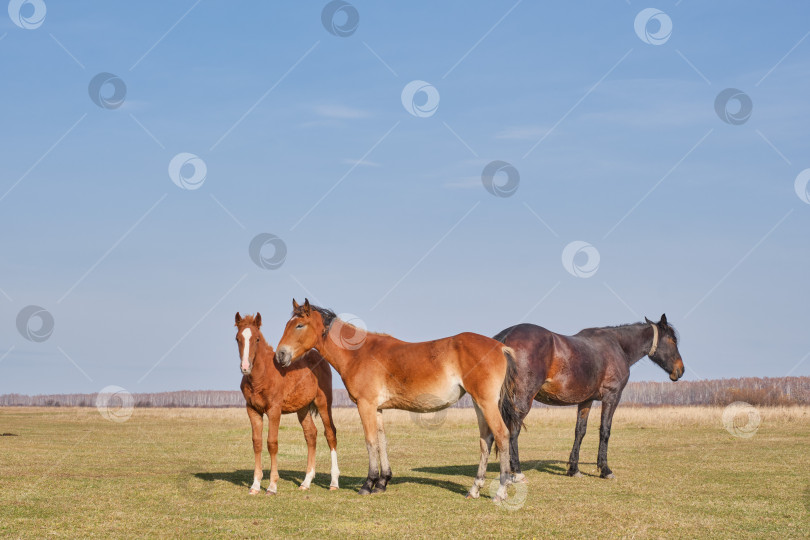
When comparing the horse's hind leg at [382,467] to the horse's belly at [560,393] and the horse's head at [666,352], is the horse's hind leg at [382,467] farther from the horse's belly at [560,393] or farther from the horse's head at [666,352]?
the horse's head at [666,352]

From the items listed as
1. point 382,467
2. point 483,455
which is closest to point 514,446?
point 483,455

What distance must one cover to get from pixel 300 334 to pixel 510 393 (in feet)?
11.1

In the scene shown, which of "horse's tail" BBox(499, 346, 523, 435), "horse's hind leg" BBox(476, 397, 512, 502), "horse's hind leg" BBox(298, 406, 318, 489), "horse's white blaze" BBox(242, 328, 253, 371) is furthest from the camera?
"horse's hind leg" BBox(298, 406, 318, 489)

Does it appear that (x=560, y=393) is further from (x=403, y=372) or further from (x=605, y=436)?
(x=403, y=372)

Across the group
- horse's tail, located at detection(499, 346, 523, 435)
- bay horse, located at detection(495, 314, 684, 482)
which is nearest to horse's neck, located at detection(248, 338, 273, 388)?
horse's tail, located at detection(499, 346, 523, 435)

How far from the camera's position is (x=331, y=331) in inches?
494

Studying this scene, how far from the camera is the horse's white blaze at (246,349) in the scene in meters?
11.8

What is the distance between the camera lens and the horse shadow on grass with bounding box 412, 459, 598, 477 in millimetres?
15490

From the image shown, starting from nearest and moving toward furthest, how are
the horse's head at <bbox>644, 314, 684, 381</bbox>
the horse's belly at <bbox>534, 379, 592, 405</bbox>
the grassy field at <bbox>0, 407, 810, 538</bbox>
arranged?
the grassy field at <bbox>0, 407, 810, 538</bbox>
the horse's belly at <bbox>534, 379, 592, 405</bbox>
the horse's head at <bbox>644, 314, 684, 381</bbox>

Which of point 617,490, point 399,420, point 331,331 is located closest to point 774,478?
point 617,490

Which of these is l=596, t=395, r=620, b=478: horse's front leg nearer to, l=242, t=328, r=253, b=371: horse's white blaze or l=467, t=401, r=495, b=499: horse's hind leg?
l=467, t=401, r=495, b=499: horse's hind leg

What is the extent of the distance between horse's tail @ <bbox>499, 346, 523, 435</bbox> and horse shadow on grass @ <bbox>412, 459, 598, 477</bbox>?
2208 mm

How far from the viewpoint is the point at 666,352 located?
16.1 meters

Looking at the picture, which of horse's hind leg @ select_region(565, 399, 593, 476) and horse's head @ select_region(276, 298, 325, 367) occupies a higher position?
horse's head @ select_region(276, 298, 325, 367)
